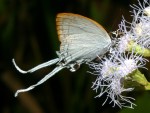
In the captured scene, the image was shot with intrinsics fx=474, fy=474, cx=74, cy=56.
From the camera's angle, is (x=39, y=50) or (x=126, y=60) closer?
(x=126, y=60)

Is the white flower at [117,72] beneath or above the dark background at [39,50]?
above

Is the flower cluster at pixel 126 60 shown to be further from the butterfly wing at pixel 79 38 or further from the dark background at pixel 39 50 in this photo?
the dark background at pixel 39 50

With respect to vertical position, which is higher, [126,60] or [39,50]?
[126,60]

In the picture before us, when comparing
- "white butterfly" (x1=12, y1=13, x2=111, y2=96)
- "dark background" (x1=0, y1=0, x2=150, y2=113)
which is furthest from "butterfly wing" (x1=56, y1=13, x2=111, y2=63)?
"dark background" (x1=0, y1=0, x2=150, y2=113)

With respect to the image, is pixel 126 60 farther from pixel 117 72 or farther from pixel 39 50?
pixel 39 50

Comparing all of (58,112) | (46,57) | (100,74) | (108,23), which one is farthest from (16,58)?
(100,74)

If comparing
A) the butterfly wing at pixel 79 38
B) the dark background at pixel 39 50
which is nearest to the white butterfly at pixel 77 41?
the butterfly wing at pixel 79 38

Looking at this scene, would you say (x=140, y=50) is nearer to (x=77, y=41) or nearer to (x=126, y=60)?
(x=126, y=60)

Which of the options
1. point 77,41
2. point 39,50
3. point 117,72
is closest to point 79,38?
point 77,41
